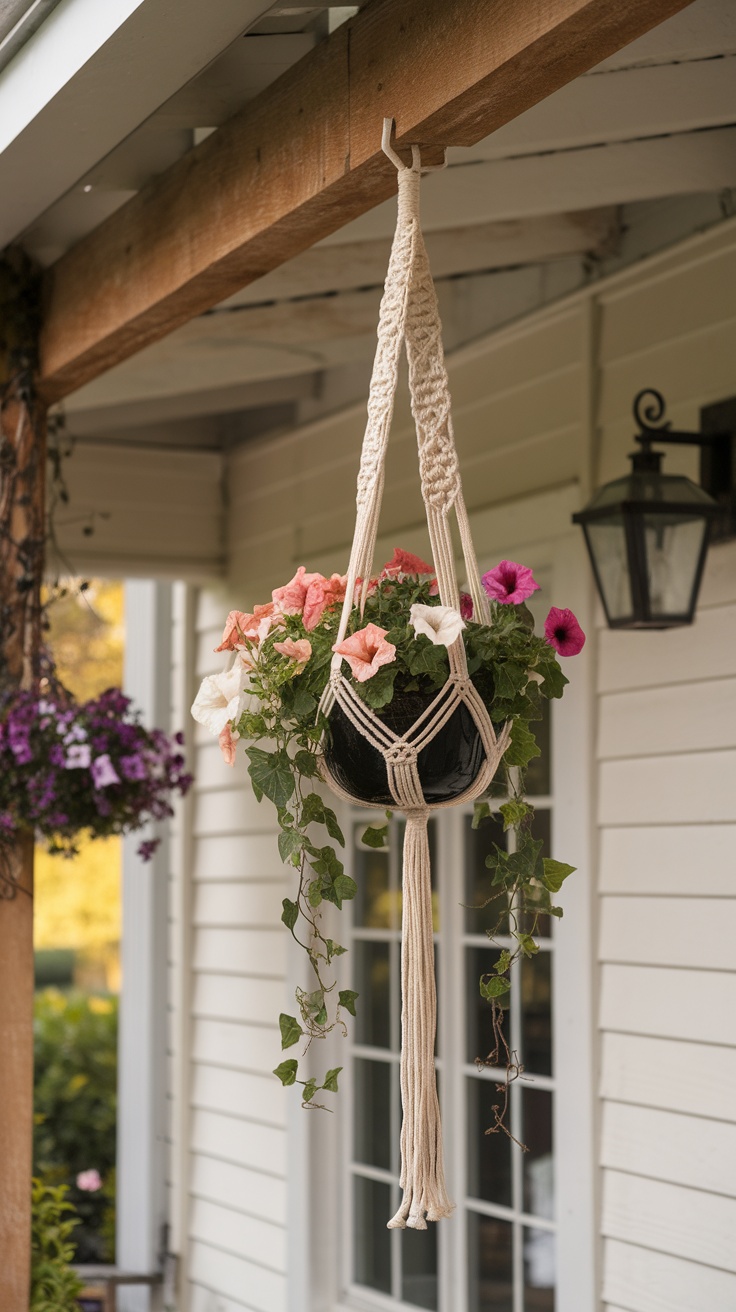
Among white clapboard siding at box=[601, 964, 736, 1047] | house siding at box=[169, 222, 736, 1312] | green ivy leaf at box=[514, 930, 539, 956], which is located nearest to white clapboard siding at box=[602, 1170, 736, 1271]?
house siding at box=[169, 222, 736, 1312]

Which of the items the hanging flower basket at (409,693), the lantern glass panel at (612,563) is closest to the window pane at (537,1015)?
the lantern glass panel at (612,563)

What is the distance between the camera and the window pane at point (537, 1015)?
366 centimetres

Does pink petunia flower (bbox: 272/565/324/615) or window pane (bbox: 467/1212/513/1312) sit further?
window pane (bbox: 467/1212/513/1312)

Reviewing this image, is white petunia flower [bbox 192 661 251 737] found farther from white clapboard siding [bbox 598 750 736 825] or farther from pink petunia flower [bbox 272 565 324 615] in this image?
white clapboard siding [bbox 598 750 736 825]

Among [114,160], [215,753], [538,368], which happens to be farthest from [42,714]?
[215,753]

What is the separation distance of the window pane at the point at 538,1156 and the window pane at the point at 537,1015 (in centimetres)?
7

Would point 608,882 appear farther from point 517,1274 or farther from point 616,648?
point 517,1274

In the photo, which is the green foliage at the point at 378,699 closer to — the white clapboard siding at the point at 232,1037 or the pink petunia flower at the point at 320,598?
the pink petunia flower at the point at 320,598

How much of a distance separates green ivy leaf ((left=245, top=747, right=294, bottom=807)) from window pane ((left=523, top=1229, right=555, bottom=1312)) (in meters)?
2.39

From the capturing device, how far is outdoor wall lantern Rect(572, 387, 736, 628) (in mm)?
2867

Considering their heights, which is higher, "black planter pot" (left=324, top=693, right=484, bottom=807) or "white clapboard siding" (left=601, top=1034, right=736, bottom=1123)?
"black planter pot" (left=324, top=693, right=484, bottom=807)

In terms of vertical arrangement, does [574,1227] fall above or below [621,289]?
below

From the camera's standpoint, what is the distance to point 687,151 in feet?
9.59

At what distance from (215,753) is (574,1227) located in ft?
8.10
